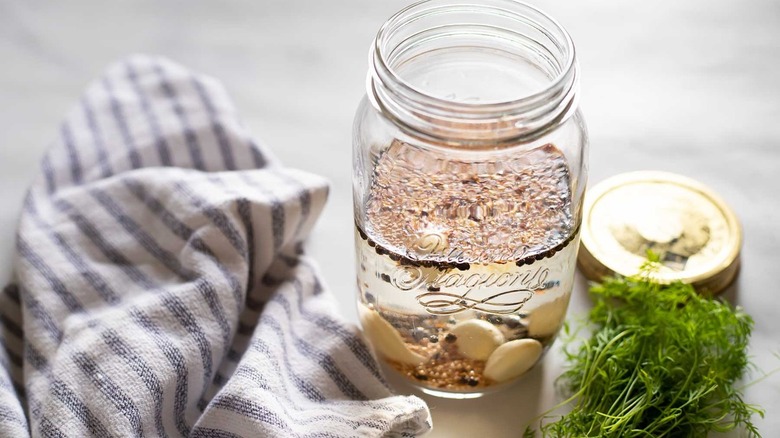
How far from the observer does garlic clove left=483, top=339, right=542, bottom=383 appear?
2.76ft

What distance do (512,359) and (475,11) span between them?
0.30 meters

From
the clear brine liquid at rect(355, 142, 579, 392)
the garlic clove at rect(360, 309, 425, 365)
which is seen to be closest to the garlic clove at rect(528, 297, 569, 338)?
the clear brine liquid at rect(355, 142, 579, 392)

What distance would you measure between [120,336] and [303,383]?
0.17 metres

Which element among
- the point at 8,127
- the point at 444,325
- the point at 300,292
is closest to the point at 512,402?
the point at 444,325

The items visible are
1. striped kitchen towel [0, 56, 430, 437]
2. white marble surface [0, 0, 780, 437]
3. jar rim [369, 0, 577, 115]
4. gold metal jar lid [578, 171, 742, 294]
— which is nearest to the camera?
jar rim [369, 0, 577, 115]

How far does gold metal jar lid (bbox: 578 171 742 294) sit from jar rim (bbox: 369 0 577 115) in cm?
27

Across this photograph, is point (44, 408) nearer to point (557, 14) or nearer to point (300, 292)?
point (300, 292)

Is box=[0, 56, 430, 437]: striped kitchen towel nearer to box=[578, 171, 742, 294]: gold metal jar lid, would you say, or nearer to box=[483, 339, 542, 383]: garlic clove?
box=[483, 339, 542, 383]: garlic clove

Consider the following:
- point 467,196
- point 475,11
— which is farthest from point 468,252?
point 475,11

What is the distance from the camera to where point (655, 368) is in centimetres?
86

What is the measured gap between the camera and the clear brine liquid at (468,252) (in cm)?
78

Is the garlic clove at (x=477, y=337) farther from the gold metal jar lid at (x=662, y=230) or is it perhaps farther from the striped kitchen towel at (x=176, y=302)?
the gold metal jar lid at (x=662, y=230)

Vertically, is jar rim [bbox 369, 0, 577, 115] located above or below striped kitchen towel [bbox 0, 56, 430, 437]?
above

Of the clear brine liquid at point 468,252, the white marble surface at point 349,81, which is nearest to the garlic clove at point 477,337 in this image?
the clear brine liquid at point 468,252
